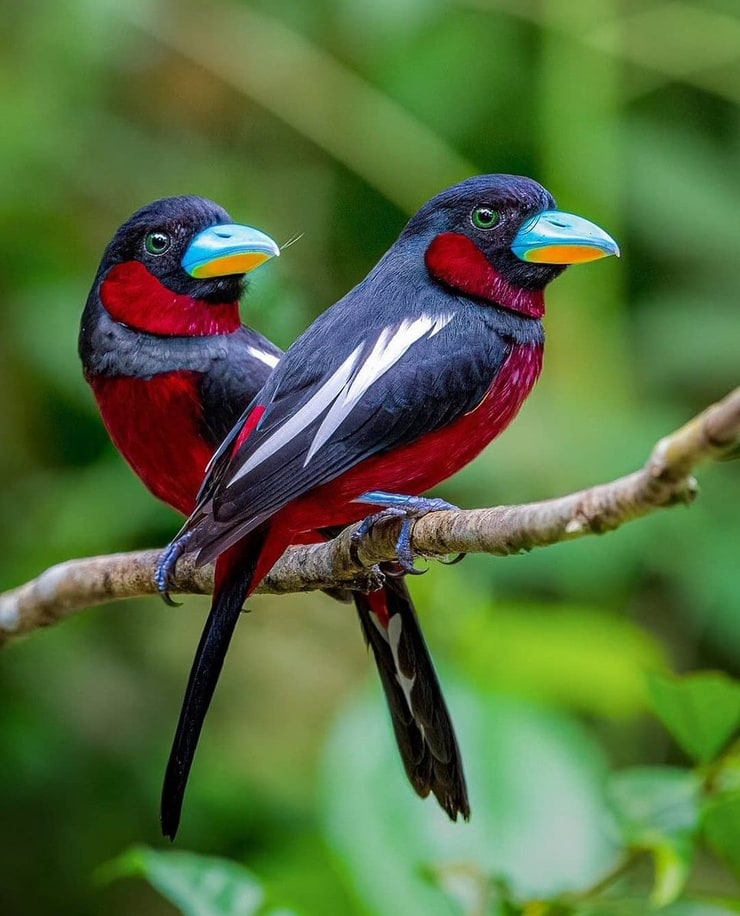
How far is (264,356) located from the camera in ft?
8.67

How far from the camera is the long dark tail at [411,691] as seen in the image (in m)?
2.28

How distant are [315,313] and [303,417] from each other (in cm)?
214

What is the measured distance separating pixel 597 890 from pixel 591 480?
1.95 metres

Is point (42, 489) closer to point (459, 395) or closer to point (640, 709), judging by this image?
point (640, 709)

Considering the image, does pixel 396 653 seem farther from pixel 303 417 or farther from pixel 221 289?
pixel 221 289

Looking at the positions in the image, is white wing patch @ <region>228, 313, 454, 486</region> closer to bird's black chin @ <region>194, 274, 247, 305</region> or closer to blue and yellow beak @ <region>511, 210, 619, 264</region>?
blue and yellow beak @ <region>511, 210, 619, 264</region>

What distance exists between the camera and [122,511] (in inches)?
146

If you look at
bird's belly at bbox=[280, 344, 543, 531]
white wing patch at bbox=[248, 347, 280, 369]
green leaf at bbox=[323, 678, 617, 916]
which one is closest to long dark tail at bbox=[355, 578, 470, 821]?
green leaf at bbox=[323, 678, 617, 916]

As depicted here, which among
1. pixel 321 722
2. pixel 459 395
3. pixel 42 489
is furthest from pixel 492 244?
pixel 321 722

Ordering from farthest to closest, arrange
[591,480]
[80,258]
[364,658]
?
1. [364,658]
2. [80,258]
3. [591,480]

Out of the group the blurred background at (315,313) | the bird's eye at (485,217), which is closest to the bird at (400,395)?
the bird's eye at (485,217)

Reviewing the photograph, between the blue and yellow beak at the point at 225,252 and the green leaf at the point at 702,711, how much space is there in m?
0.93

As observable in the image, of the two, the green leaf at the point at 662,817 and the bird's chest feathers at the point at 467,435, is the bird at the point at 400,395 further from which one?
the green leaf at the point at 662,817

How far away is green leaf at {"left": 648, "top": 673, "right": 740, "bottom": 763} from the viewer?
1.81 meters
